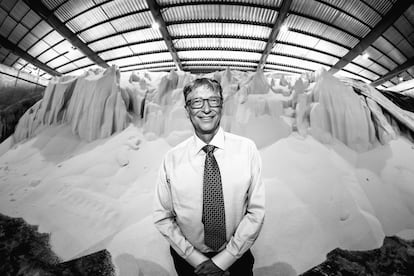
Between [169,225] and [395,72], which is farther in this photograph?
[395,72]

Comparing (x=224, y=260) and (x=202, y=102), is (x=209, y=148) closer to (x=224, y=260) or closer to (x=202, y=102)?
(x=202, y=102)

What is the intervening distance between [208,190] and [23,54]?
1296 cm

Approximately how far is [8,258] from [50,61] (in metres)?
11.8

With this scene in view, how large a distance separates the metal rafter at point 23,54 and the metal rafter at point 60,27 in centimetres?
301

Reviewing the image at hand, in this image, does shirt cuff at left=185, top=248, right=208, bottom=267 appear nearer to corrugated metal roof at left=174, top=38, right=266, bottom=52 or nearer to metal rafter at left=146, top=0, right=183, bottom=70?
metal rafter at left=146, top=0, right=183, bottom=70

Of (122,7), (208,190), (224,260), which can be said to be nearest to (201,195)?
(208,190)

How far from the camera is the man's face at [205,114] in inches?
47.6

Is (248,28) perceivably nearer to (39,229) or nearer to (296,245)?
(296,245)

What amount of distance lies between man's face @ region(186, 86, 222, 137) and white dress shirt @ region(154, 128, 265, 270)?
9 cm

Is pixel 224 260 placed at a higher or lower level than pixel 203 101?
lower

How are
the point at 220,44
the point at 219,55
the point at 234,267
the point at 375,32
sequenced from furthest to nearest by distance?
the point at 219,55, the point at 220,44, the point at 375,32, the point at 234,267

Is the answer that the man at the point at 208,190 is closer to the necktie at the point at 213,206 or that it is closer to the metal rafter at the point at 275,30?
the necktie at the point at 213,206

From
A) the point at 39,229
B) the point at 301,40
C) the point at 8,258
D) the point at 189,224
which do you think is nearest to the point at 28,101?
the point at 39,229

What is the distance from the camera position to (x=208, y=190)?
1.20 metres
